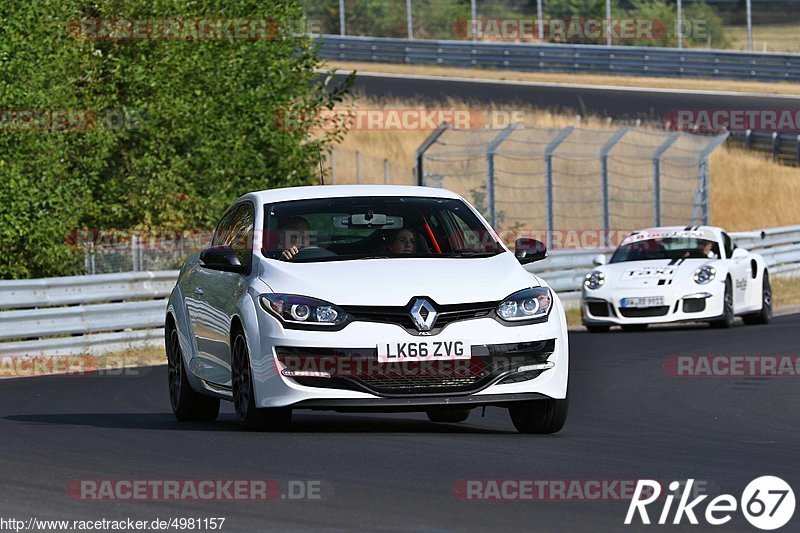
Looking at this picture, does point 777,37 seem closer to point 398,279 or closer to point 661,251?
point 661,251

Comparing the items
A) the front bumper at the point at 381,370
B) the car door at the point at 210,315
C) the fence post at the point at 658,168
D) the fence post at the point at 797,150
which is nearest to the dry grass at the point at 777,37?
the fence post at the point at 797,150

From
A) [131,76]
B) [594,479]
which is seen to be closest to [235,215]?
[594,479]

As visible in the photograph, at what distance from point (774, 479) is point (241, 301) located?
136 inches

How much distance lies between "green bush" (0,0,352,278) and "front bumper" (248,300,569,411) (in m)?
11.8

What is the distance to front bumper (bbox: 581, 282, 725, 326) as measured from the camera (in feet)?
66.4

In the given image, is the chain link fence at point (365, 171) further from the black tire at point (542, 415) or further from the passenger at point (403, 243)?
the black tire at point (542, 415)

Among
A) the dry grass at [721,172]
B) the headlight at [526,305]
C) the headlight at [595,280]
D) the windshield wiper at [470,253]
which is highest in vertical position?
the windshield wiper at [470,253]

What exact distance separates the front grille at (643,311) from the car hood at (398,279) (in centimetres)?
1053

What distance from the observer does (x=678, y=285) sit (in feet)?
66.4

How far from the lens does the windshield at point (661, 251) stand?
69.8 ft

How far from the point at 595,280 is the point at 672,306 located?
1.12 m

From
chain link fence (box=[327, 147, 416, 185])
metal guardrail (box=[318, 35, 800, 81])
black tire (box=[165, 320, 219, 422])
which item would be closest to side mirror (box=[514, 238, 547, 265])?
black tire (box=[165, 320, 219, 422])

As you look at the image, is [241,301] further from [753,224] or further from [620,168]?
[620,168]

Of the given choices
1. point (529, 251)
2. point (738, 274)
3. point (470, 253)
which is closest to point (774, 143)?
point (738, 274)
